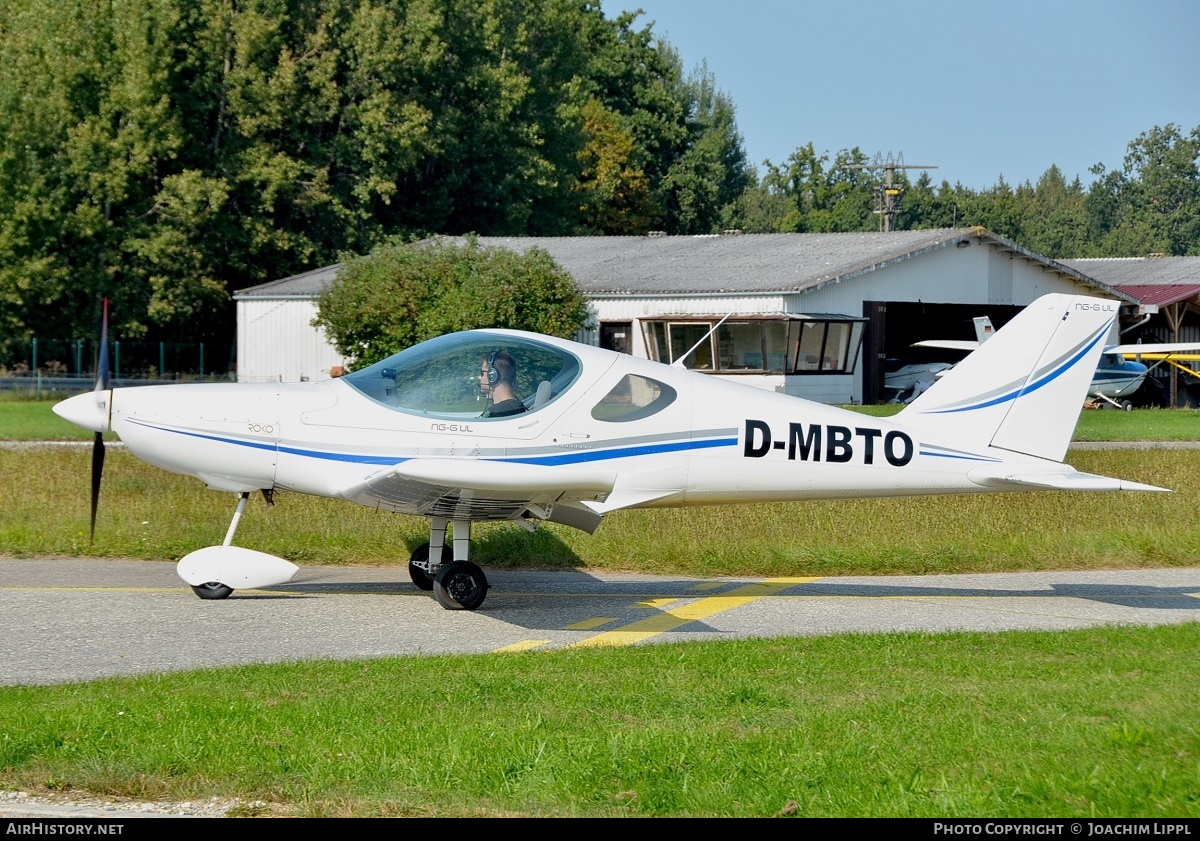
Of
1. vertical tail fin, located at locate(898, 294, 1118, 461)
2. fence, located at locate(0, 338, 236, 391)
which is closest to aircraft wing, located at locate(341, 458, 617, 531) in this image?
vertical tail fin, located at locate(898, 294, 1118, 461)

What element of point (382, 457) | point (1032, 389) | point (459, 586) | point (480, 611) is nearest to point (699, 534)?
point (480, 611)

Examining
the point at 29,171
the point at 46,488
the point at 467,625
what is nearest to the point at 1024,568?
the point at 467,625

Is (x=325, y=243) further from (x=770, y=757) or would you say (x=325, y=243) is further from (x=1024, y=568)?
(x=770, y=757)

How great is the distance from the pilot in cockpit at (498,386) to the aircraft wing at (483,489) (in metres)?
0.42

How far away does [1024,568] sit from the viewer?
12.7m

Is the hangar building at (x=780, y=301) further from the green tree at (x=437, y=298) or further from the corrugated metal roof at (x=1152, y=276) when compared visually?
the corrugated metal roof at (x=1152, y=276)

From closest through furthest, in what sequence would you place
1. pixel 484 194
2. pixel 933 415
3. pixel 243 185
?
pixel 933 415, pixel 243 185, pixel 484 194

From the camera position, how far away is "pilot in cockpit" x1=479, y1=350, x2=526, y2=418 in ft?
32.8

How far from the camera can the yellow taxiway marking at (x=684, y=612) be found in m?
9.29

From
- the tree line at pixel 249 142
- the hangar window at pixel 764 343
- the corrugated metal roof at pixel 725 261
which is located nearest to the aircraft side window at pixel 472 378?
the hangar window at pixel 764 343

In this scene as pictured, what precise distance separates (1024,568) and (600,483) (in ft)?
16.4

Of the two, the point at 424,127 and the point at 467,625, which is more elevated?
the point at 424,127

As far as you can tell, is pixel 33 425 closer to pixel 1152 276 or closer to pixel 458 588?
pixel 458 588

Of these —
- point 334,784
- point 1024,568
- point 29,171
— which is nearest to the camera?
point 334,784
